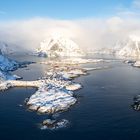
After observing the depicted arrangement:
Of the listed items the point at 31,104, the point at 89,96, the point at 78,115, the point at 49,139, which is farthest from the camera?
the point at 89,96

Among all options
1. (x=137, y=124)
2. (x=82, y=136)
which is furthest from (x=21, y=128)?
(x=137, y=124)

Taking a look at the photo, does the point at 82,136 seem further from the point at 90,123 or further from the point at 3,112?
the point at 3,112

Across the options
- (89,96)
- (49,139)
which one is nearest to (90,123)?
(49,139)

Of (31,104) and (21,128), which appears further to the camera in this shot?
(31,104)

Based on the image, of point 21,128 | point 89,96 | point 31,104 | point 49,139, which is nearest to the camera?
point 49,139

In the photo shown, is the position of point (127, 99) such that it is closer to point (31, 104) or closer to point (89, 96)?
point (89, 96)

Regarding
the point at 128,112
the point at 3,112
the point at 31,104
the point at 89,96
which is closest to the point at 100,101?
the point at 89,96

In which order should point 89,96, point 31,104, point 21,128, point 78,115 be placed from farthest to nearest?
point 89,96 < point 31,104 < point 78,115 < point 21,128

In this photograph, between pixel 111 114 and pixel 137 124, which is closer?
pixel 137 124

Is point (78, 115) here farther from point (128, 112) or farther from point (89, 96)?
point (89, 96)
